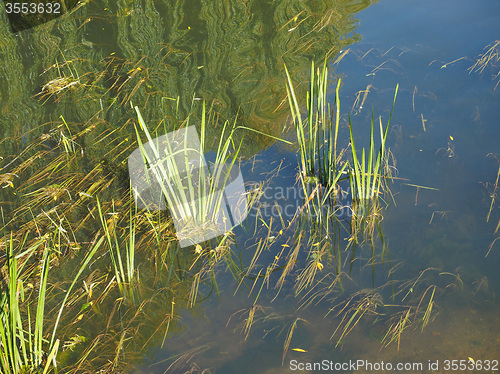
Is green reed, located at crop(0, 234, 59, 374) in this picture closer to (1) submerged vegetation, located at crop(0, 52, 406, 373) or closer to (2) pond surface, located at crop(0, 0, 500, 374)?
(1) submerged vegetation, located at crop(0, 52, 406, 373)

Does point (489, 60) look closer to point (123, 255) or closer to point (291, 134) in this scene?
point (291, 134)

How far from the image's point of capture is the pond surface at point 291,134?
174 cm

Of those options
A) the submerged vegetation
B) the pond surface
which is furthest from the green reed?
the pond surface

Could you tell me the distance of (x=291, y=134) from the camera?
2.70m

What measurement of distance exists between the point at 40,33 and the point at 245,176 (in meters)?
2.39

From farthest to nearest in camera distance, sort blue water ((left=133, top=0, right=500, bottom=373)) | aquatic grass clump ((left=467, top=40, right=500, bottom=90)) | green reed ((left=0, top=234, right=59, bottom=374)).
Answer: aquatic grass clump ((left=467, top=40, right=500, bottom=90)) → blue water ((left=133, top=0, right=500, bottom=373)) → green reed ((left=0, top=234, right=59, bottom=374))

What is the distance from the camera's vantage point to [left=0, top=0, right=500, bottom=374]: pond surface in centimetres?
174

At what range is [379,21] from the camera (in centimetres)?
343

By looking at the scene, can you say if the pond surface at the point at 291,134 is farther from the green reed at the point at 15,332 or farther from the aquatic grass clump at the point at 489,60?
the green reed at the point at 15,332

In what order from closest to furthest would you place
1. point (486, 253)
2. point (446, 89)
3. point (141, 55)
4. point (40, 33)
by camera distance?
point (486, 253) < point (446, 89) < point (141, 55) < point (40, 33)

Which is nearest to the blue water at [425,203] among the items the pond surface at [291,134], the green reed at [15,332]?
the pond surface at [291,134]

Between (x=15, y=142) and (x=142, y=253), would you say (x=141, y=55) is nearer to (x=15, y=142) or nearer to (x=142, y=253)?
(x=15, y=142)

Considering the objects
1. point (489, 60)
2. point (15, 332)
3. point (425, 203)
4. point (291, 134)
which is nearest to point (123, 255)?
point (15, 332)

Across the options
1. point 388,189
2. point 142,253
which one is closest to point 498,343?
point 388,189
